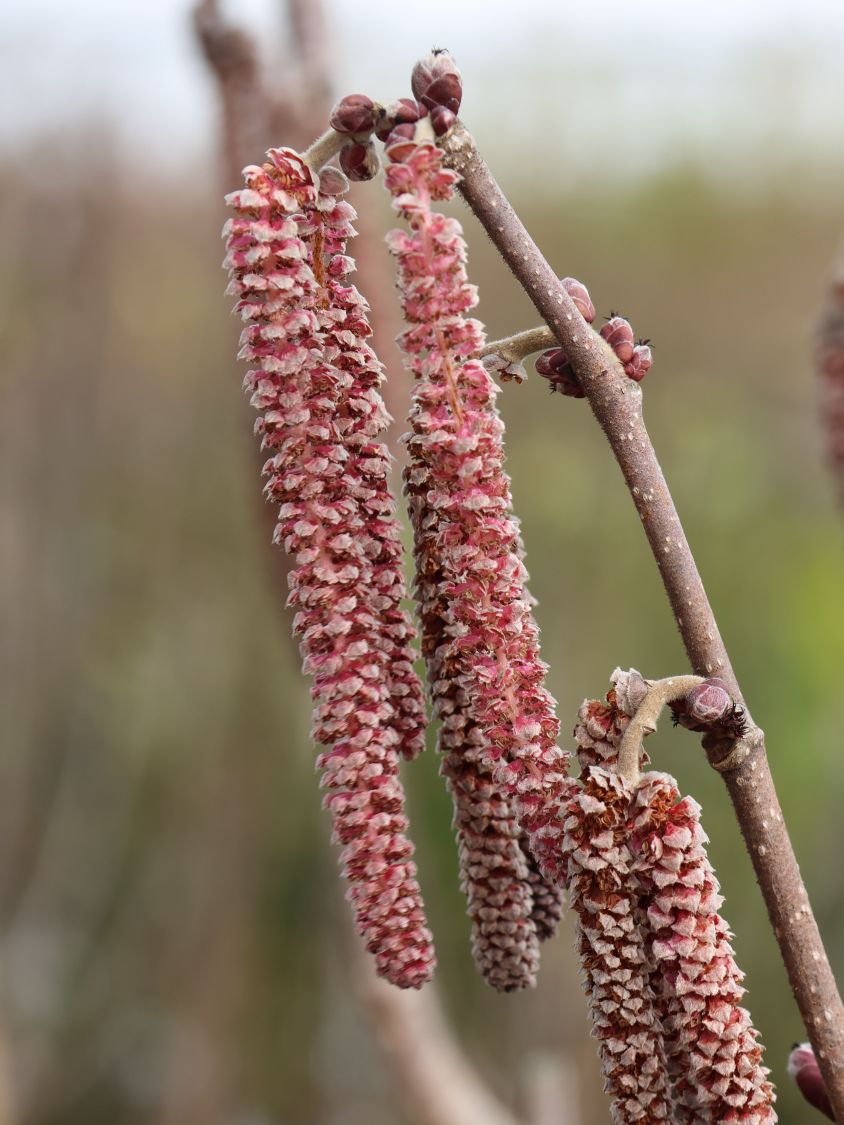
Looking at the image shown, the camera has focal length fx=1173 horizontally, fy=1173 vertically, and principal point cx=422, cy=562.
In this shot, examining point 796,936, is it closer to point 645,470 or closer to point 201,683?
point 645,470

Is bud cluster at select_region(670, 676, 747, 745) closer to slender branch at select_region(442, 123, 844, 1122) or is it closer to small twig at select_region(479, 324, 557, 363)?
slender branch at select_region(442, 123, 844, 1122)

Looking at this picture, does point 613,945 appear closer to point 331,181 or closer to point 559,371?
point 559,371

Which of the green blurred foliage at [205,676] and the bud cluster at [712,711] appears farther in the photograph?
the green blurred foliage at [205,676]

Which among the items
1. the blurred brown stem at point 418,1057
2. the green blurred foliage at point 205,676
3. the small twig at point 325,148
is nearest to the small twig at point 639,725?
the small twig at point 325,148

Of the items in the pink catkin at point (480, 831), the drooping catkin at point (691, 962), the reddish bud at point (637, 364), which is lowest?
the drooping catkin at point (691, 962)

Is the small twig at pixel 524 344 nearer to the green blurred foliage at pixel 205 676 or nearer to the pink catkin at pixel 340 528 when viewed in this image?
the pink catkin at pixel 340 528

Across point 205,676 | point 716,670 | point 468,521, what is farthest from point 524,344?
point 205,676

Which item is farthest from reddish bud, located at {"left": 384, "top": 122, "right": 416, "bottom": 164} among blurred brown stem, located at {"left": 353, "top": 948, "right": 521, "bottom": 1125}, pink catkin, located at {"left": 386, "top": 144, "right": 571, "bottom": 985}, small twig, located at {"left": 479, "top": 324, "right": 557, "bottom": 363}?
blurred brown stem, located at {"left": 353, "top": 948, "right": 521, "bottom": 1125}
